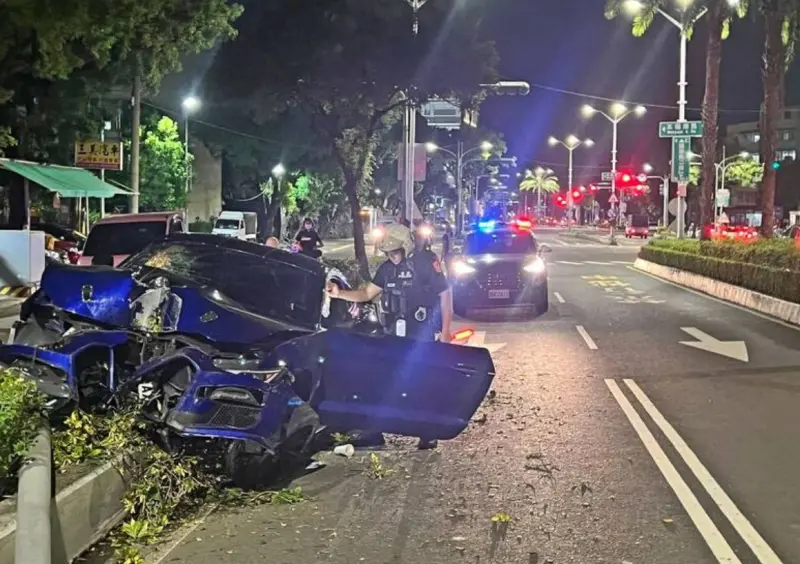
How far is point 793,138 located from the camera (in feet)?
350

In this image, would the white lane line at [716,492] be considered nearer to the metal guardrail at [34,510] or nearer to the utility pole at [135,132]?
the metal guardrail at [34,510]

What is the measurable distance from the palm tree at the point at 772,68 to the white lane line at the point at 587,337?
1305 centimetres

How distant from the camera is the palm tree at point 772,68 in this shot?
2623 cm

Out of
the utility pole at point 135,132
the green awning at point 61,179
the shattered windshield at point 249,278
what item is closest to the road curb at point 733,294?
the shattered windshield at point 249,278

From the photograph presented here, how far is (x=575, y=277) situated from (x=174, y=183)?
18632mm

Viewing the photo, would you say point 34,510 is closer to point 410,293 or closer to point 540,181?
point 410,293

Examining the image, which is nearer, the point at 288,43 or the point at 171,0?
the point at 171,0

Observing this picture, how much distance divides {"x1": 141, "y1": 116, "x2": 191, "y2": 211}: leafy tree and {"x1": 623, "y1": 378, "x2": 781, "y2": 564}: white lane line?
103 feet

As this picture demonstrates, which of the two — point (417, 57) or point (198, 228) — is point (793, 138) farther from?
point (417, 57)

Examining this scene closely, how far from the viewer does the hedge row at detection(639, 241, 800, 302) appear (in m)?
18.0

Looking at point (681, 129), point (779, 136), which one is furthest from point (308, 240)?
point (779, 136)

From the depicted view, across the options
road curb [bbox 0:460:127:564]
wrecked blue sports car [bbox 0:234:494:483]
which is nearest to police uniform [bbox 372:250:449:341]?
wrecked blue sports car [bbox 0:234:494:483]

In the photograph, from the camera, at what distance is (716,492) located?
6617 mm

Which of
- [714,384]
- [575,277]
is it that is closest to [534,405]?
[714,384]
